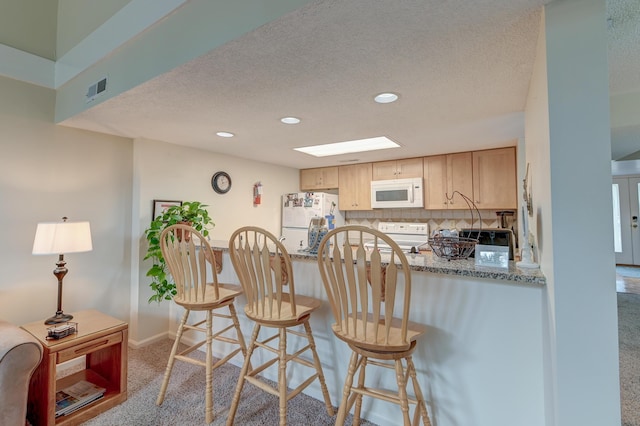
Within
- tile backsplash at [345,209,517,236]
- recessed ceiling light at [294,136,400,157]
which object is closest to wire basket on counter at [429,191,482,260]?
recessed ceiling light at [294,136,400,157]

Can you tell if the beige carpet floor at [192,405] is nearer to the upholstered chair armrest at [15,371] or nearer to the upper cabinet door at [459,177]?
the upholstered chair armrest at [15,371]

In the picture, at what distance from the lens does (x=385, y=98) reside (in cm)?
193

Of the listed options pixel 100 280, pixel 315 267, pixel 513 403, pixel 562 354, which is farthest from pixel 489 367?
pixel 100 280

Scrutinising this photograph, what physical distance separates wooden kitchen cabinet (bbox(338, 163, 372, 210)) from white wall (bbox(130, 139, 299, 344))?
107cm

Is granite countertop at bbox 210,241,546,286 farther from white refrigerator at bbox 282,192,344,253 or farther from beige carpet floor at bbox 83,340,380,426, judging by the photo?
white refrigerator at bbox 282,192,344,253

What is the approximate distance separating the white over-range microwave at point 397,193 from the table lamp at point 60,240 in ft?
10.7

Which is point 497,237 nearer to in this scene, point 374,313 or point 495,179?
point 374,313

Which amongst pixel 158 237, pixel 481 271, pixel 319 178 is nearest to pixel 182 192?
pixel 158 237

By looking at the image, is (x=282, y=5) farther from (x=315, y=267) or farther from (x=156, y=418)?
(x=156, y=418)

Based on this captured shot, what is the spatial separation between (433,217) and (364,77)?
2960mm

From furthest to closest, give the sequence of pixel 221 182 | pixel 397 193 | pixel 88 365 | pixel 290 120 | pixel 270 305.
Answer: pixel 397 193 → pixel 221 182 → pixel 290 120 → pixel 88 365 → pixel 270 305

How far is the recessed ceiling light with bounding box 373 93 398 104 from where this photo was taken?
188 centimetres

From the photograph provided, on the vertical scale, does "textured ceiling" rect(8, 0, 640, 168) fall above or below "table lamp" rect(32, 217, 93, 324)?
above

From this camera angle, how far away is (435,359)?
1585 mm
